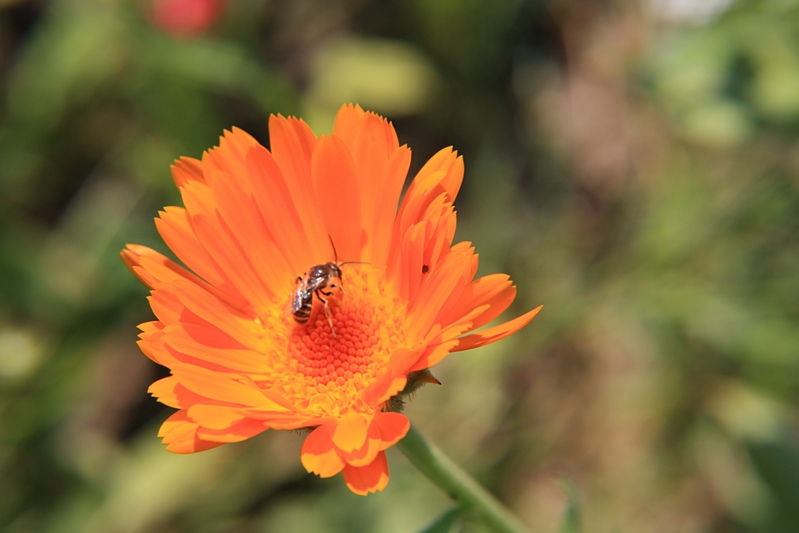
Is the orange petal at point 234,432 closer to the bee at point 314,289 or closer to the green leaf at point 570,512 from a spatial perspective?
the bee at point 314,289

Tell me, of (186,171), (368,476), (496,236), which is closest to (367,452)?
(368,476)

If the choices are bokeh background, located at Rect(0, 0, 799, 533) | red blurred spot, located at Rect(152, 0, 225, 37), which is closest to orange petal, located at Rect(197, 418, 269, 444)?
bokeh background, located at Rect(0, 0, 799, 533)

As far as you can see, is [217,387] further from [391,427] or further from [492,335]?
[492,335]

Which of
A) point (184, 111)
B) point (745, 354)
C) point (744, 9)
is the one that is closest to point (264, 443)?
point (184, 111)

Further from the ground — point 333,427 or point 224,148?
point 224,148

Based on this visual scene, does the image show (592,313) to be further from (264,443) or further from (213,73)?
(213,73)
